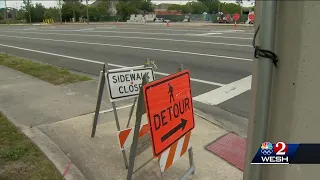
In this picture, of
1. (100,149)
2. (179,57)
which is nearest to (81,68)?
(179,57)

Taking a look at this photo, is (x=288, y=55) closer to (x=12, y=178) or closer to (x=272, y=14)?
(x=272, y=14)

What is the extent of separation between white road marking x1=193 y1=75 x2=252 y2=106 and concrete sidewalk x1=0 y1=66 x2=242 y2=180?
1208 mm

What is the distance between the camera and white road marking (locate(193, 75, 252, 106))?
6.39 m

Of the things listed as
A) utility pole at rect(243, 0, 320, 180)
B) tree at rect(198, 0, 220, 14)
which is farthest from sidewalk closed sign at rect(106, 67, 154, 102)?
tree at rect(198, 0, 220, 14)

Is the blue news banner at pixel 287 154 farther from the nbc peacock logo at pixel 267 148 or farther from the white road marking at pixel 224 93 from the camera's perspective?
the white road marking at pixel 224 93

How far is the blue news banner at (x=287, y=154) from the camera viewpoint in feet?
5.90

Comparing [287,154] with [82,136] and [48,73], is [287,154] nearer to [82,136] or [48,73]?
[82,136]

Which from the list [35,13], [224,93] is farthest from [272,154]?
[35,13]

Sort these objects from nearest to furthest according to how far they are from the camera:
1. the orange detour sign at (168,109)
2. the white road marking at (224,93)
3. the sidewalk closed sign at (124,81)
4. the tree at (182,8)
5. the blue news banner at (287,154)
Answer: the blue news banner at (287,154)
the orange detour sign at (168,109)
the sidewalk closed sign at (124,81)
the white road marking at (224,93)
the tree at (182,8)

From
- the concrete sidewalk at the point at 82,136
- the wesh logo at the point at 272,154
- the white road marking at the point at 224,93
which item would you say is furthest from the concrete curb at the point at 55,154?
the white road marking at the point at 224,93

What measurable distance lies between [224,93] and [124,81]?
355cm

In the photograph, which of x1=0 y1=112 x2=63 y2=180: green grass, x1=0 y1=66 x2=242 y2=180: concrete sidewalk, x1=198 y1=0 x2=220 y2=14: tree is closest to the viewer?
x1=0 y1=112 x2=63 y2=180: green grass

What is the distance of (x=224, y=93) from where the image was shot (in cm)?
684

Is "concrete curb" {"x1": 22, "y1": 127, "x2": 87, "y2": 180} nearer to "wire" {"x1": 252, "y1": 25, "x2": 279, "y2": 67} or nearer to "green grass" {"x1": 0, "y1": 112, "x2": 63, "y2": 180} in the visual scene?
"green grass" {"x1": 0, "y1": 112, "x2": 63, "y2": 180}
